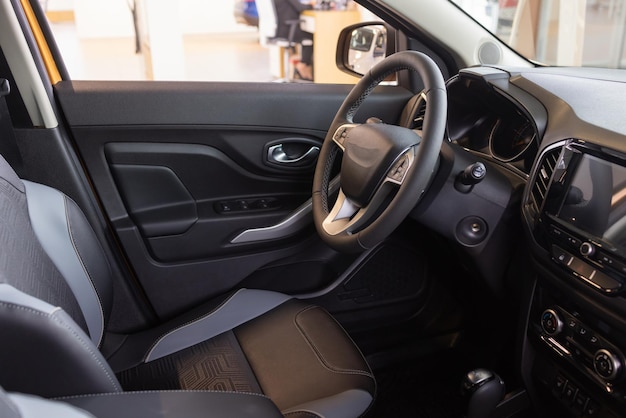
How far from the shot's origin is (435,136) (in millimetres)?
950

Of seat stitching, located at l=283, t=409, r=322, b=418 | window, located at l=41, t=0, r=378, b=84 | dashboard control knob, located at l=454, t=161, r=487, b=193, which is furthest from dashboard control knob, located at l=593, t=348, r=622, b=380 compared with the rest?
window, located at l=41, t=0, r=378, b=84

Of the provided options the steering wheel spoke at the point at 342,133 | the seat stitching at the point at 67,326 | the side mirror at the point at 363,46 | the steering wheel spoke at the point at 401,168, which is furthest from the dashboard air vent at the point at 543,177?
the seat stitching at the point at 67,326

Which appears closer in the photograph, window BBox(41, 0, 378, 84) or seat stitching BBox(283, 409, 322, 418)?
seat stitching BBox(283, 409, 322, 418)

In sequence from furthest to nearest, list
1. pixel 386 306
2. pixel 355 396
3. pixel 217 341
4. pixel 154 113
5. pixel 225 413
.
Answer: pixel 386 306
pixel 154 113
pixel 217 341
pixel 355 396
pixel 225 413

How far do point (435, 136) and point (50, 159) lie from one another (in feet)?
2.82

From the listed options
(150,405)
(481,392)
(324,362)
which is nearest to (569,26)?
(481,392)

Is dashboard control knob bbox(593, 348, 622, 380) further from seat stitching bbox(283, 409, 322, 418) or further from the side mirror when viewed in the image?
the side mirror

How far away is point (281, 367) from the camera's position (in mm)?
1146

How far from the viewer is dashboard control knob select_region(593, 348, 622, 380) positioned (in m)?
0.95

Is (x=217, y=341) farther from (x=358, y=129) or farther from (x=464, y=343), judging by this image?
(x=464, y=343)

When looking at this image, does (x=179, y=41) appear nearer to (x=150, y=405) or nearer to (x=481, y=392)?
(x=481, y=392)

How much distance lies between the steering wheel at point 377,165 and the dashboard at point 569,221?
219 millimetres

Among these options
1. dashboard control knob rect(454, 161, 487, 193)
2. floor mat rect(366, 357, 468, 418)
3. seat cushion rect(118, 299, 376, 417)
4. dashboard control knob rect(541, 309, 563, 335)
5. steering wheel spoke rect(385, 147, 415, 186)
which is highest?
steering wheel spoke rect(385, 147, 415, 186)

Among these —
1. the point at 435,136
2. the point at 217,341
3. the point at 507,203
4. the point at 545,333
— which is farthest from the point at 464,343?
the point at 435,136
